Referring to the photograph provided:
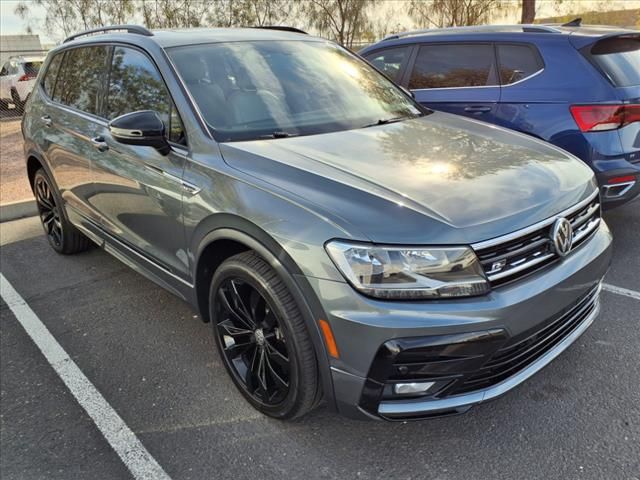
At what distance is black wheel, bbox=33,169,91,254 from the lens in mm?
4509

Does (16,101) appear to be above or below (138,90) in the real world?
below

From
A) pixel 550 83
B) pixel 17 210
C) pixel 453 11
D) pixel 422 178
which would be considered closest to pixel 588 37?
pixel 550 83

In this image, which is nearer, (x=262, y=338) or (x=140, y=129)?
(x=262, y=338)

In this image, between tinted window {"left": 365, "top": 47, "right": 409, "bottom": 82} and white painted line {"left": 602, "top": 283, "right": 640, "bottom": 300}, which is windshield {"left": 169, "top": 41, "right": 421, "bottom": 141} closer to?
white painted line {"left": 602, "top": 283, "right": 640, "bottom": 300}

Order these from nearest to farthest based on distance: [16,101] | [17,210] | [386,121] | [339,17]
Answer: [386,121], [17,210], [16,101], [339,17]

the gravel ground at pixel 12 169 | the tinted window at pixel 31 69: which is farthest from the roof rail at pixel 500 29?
the tinted window at pixel 31 69

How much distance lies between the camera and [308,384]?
7.29 ft

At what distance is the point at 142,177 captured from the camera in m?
3.00

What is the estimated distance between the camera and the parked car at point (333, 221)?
1.96m

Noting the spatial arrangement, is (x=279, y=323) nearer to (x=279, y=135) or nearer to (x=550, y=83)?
(x=279, y=135)

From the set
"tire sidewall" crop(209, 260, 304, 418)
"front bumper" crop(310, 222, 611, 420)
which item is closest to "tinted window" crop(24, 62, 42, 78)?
"tire sidewall" crop(209, 260, 304, 418)

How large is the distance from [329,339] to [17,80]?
54.4 ft

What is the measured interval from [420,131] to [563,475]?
1.79 metres

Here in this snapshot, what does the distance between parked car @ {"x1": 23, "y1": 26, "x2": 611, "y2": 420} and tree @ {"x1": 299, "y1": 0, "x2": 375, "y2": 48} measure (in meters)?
18.8
